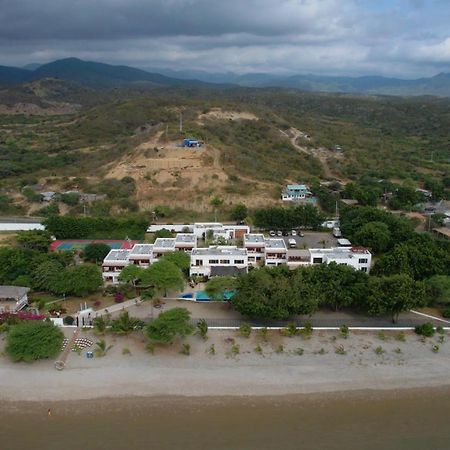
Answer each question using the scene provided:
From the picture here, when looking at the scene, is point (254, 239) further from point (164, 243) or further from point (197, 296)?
point (197, 296)

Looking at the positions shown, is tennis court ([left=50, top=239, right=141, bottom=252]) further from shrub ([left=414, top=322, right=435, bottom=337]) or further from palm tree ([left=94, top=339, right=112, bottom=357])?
shrub ([left=414, top=322, right=435, bottom=337])

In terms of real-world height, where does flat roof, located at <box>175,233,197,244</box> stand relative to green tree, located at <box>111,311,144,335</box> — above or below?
below

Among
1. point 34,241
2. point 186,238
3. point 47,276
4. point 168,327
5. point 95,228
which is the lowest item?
point 95,228

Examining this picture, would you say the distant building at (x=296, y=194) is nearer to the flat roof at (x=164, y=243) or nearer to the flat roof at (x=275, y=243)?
the flat roof at (x=275, y=243)

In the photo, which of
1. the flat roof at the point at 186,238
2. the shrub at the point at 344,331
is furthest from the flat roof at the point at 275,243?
the shrub at the point at 344,331

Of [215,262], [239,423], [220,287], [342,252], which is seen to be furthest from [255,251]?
[239,423]

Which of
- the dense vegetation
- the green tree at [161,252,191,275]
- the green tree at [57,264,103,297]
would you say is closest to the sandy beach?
the green tree at [57,264,103,297]
